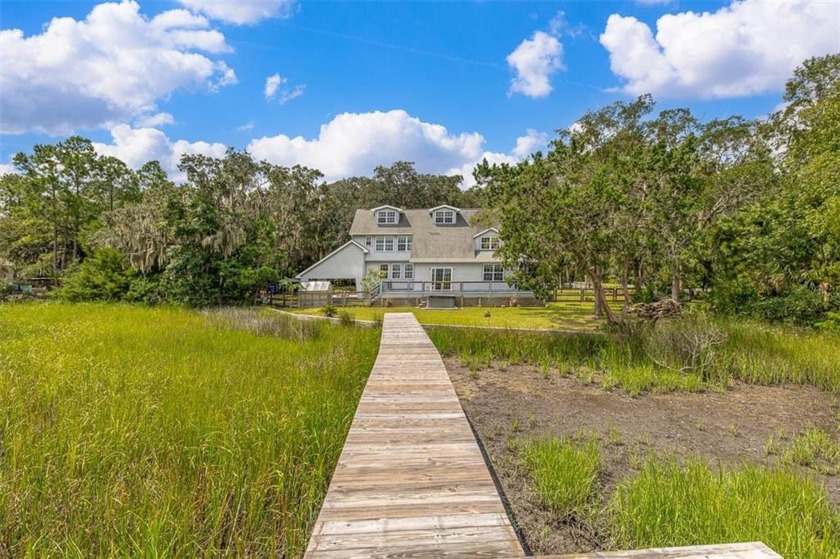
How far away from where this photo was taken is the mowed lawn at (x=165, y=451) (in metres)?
2.49

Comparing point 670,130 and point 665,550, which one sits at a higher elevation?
point 670,130

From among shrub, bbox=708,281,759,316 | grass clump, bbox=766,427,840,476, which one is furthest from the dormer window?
grass clump, bbox=766,427,840,476

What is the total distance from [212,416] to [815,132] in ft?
67.2

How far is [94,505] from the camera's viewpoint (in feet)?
8.62

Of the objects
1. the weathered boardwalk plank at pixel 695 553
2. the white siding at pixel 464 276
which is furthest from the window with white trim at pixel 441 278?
the weathered boardwalk plank at pixel 695 553

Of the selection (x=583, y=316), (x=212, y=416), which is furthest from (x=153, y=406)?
(x=583, y=316)

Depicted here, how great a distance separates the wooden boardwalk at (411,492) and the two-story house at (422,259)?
19744mm

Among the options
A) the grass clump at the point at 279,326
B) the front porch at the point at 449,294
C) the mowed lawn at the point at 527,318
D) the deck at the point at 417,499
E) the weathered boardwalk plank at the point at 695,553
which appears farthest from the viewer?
the front porch at the point at 449,294

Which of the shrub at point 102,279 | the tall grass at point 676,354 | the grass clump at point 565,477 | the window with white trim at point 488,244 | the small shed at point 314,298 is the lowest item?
the grass clump at point 565,477

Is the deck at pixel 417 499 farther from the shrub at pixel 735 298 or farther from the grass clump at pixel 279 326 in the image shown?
the shrub at pixel 735 298

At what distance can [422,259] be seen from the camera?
26.8 m

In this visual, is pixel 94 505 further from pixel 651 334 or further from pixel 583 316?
pixel 583 316

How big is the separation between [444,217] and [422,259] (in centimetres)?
497

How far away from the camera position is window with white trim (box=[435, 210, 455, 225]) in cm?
2997
